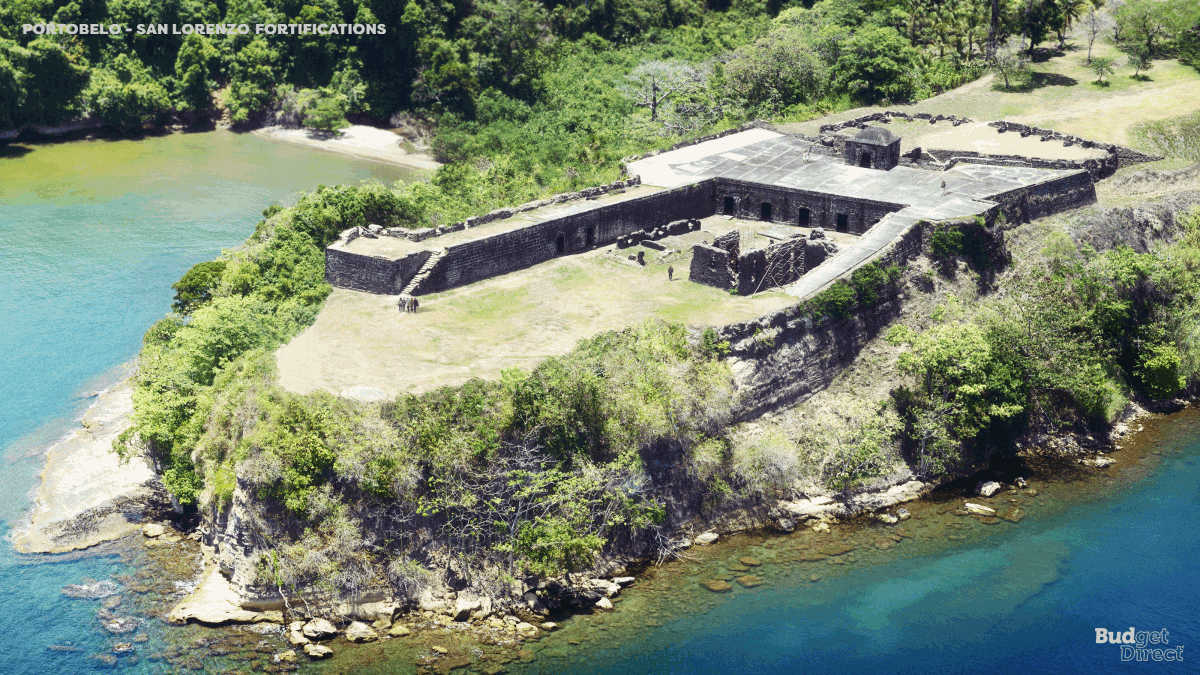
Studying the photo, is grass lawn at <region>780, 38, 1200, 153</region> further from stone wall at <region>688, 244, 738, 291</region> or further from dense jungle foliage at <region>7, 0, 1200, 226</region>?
stone wall at <region>688, 244, 738, 291</region>

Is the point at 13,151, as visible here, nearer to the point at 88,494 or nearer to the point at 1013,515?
the point at 88,494

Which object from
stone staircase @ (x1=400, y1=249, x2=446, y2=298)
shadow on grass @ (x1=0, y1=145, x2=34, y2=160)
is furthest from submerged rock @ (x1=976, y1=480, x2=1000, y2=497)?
shadow on grass @ (x1=0, y1=145, x2=34, y2=160)

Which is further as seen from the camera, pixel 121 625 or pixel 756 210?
pixel 756 210

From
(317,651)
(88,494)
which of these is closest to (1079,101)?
(317,651)

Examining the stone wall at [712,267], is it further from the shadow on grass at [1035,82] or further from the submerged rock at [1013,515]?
the shadow on grass at [1035,82]

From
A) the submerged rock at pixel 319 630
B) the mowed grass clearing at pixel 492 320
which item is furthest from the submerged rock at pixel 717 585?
the submerged rock at pixel 319 630

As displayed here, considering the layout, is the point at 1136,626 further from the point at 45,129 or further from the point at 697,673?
the point at 45,129
